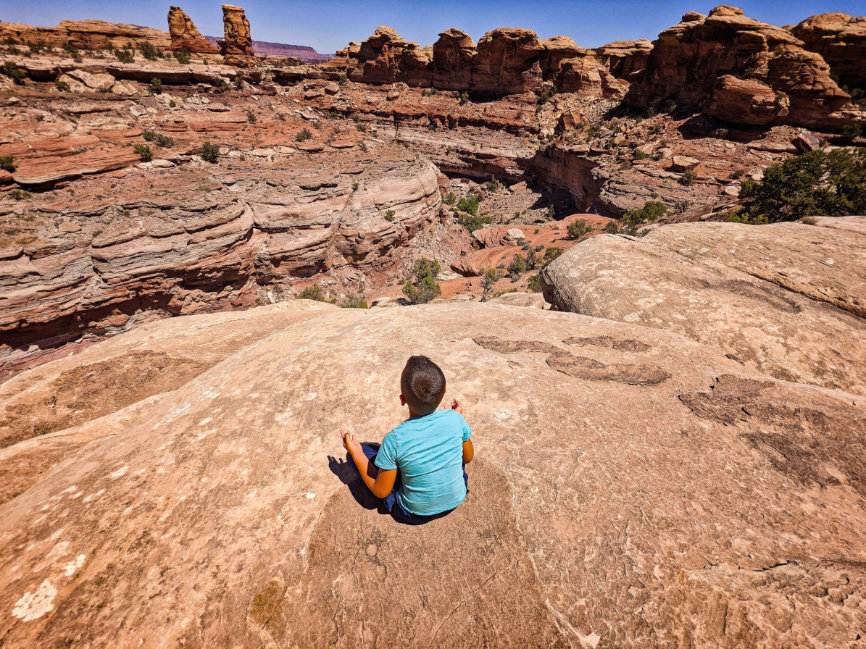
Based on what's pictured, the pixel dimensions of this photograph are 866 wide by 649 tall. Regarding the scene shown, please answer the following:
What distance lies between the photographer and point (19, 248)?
12.2 meters

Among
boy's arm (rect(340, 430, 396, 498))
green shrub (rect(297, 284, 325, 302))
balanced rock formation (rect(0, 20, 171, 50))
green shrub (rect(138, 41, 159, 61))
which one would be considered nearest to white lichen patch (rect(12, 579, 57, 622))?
boy's arm (rect(340, 430, 396, 498))

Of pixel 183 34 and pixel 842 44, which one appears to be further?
pixel 183 34

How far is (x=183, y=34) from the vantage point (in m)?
34.3

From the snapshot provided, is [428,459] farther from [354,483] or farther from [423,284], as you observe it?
[423,284]

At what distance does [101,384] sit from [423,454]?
5.14 meters

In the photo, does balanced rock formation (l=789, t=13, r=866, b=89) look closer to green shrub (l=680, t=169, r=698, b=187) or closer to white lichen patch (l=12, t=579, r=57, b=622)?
green shrub (l=680, t=169, r=698, b=187)

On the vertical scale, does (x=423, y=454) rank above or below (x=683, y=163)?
below

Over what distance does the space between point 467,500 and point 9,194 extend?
70.9 ft

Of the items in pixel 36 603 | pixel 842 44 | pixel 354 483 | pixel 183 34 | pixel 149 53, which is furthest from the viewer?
pixel 183 34

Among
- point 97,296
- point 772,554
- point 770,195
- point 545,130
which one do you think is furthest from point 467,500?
point 545,130

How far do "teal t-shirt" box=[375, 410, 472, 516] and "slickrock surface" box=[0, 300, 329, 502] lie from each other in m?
3.38

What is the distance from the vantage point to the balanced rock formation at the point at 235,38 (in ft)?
110

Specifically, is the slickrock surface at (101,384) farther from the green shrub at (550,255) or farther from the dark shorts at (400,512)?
the green shrub at (550,255)

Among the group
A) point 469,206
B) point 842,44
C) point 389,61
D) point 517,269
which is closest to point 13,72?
point 469,206
